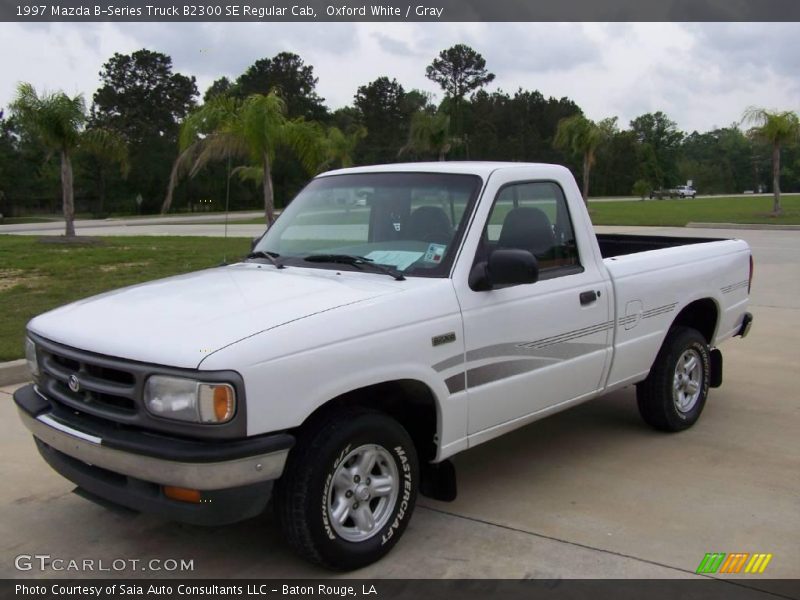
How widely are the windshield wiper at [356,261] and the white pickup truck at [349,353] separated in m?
0.01

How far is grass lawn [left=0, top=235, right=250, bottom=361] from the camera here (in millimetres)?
9875

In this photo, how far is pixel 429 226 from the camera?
14.0 ft

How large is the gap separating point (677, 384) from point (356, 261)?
8.90ft

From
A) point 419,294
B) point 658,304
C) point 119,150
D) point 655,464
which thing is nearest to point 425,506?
point 419,294

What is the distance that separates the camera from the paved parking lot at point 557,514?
371 cm

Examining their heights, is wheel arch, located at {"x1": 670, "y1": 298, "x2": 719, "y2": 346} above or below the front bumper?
above

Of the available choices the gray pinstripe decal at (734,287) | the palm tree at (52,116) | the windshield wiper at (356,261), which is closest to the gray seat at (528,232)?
the windshield wiper at (356,261)

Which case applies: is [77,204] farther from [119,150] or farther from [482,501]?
[482,501]

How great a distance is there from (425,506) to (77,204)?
7413cm

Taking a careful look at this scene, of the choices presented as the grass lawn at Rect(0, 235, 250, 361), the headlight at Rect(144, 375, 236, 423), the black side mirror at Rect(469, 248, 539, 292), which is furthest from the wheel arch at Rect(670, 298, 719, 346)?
the grass lawn at Rect(0, 235, 250, 361)

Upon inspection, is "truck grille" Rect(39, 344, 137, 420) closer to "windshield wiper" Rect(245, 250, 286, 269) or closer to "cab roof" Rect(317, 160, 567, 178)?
"windshield wiper" Rect(245, 250, 286, 269)

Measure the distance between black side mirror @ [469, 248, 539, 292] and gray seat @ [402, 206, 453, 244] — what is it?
0.29 metres

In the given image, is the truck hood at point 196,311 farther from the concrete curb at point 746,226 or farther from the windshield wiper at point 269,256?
the concrete curb at point 746,226

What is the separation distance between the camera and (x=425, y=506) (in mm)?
4352
